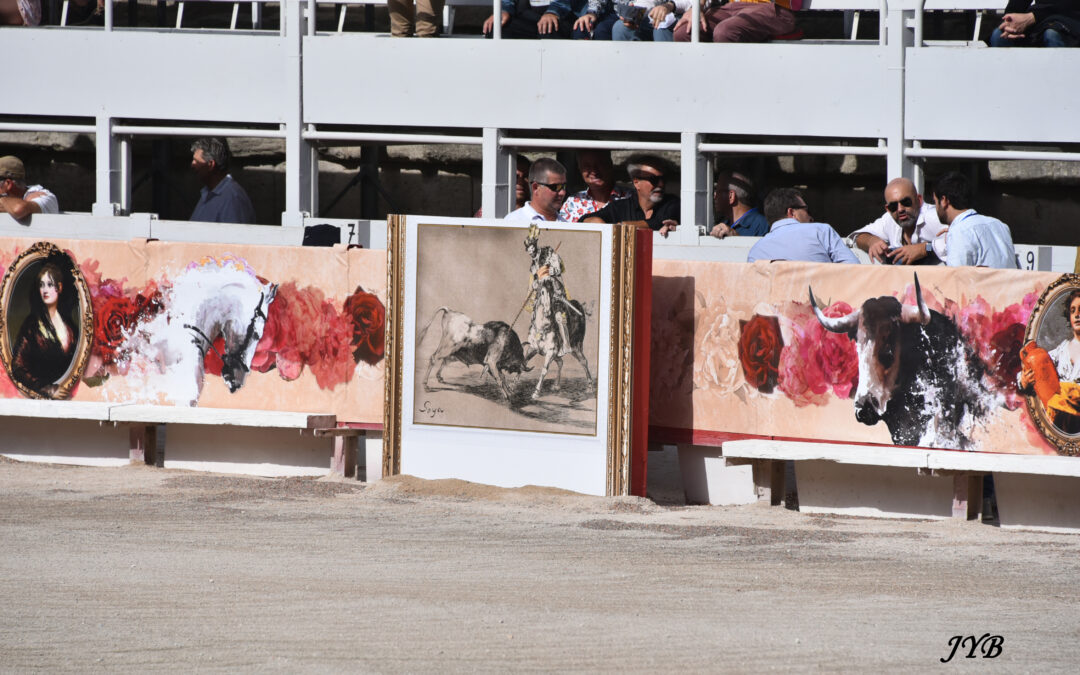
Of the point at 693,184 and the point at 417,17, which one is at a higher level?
the point at 417,17

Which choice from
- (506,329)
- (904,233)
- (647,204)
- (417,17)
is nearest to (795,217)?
(904,233)

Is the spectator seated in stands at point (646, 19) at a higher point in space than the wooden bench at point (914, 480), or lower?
higher

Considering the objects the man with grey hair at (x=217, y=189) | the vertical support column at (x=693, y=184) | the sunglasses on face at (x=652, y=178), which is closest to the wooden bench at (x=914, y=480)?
the sunglasses on face at (x=652, y=178)

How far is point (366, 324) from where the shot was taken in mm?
10297

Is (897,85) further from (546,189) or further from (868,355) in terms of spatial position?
(868,355)

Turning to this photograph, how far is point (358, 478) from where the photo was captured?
34.0 ft

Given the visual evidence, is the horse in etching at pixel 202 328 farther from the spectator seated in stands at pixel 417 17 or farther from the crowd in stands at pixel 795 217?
the spectator seated in stands at pixel 417 17

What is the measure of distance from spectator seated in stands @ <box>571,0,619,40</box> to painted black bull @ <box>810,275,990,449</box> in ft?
15.8

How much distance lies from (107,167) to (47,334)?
12.7ft

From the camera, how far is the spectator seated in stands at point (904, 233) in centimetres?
1036

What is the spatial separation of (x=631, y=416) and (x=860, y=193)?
22.6 feet

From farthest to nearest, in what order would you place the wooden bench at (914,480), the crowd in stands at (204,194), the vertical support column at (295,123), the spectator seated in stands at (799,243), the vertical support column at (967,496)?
the vertical support column at (295,123)
the crowd in stands at (204,194)
the spectator seated in stands at (799,243)
the vertical support column at (967,496)
the wooden bench at (914,480)

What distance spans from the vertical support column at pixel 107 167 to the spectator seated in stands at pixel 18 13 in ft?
4.52

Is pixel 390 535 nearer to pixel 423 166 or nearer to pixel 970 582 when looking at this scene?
pixel 970 582
